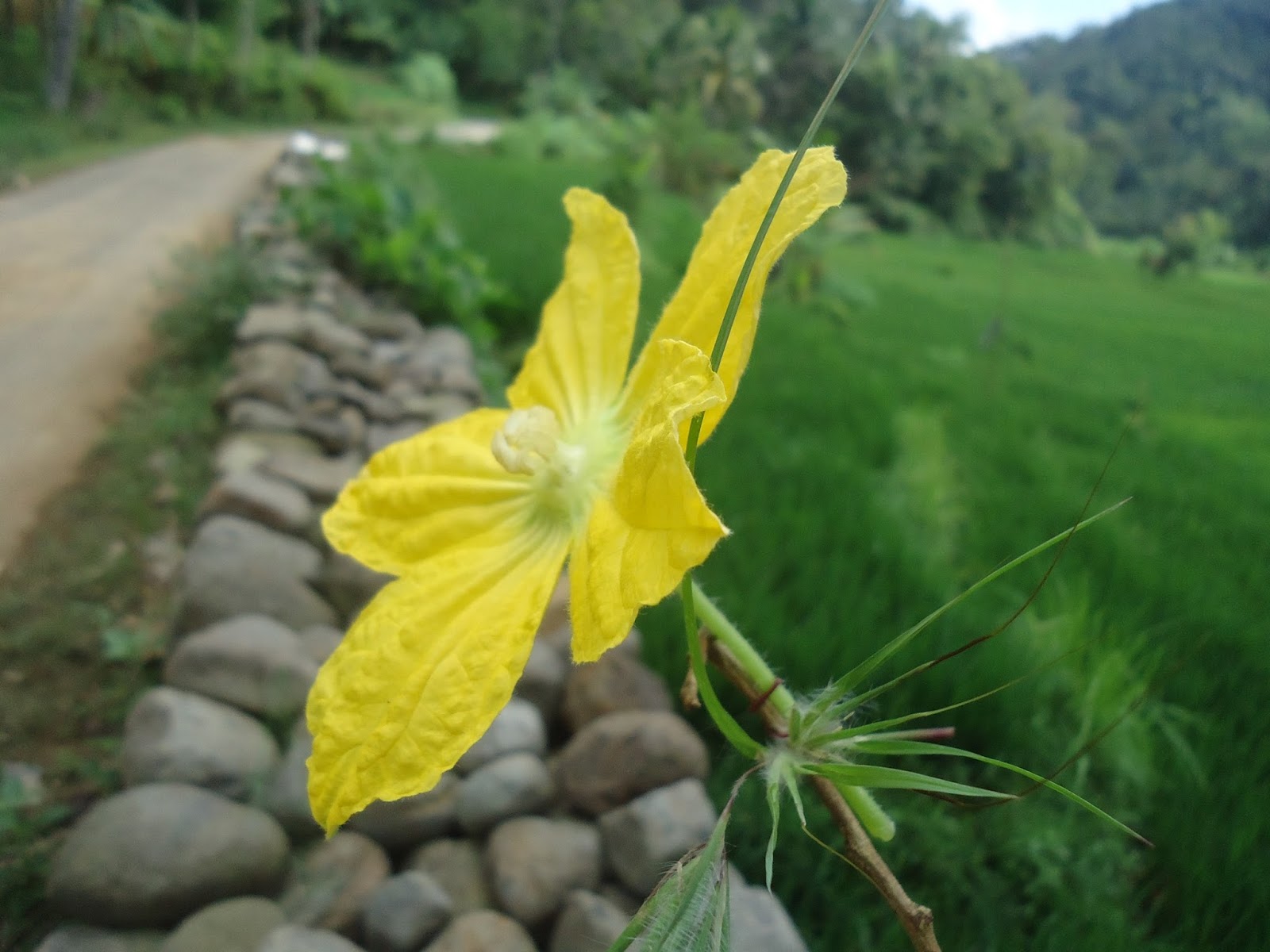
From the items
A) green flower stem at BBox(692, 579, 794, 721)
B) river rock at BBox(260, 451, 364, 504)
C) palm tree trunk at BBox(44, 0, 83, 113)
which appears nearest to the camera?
green flower stem at BBox(692, 579, 794, 721)

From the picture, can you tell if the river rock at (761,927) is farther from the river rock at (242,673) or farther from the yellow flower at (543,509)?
the river rock at (242,673)

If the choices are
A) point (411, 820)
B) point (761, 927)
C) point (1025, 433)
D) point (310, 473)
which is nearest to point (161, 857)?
point (411, 820)

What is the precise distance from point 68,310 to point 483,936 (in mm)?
2008

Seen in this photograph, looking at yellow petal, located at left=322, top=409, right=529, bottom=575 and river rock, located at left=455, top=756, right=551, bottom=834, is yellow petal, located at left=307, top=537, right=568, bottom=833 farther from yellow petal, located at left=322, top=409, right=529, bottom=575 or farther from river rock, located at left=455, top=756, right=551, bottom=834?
river rock, located at left=455, top=756, right=551, bottom=834

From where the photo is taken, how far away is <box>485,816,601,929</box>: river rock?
107 centimetres

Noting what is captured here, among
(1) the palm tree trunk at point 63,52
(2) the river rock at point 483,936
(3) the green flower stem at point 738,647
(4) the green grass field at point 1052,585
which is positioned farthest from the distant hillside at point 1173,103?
(1) the palm tree trunk at point 63,52

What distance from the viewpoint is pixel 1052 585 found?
1.42 m

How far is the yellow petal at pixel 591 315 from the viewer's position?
639 mm

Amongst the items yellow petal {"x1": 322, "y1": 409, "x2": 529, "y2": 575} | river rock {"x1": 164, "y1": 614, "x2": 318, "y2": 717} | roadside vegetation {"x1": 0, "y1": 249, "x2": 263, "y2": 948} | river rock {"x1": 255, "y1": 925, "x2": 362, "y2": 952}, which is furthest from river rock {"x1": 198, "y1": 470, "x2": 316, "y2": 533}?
yellow petal {"x1": 322, "y1": 409, "x2": 529, "y2": 575}

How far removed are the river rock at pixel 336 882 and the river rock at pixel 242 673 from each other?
268mm

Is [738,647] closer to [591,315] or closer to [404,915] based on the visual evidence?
[591,315]

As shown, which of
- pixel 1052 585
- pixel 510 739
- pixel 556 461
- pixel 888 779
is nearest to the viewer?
pixel 888 779

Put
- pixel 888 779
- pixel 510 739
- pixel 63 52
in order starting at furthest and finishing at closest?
pixel 63 52, pixel 510 739, pixel 888 779

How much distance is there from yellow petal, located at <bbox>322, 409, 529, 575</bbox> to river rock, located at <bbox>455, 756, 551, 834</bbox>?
664mm
